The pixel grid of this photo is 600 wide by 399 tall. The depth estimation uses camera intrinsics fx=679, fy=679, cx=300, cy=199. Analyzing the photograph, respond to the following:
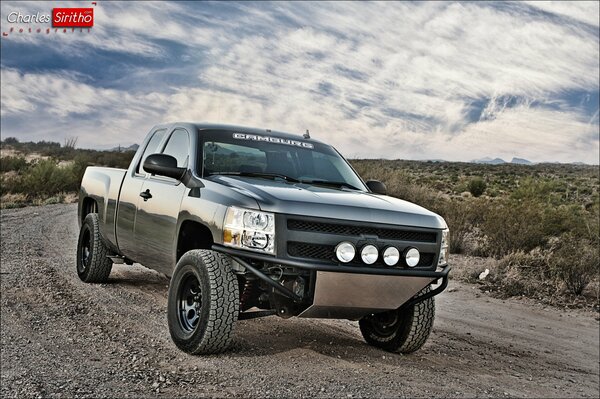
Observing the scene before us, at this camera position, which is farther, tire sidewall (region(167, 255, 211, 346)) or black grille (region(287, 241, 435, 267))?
tire sidewall (region(167, 255, 211, 346))

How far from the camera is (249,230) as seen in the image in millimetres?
5379

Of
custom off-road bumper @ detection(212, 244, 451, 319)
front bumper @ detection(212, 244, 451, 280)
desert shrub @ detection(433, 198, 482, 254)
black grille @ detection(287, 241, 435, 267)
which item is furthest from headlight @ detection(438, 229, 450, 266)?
desert shrub @ detection(433, 198, 482, 254)

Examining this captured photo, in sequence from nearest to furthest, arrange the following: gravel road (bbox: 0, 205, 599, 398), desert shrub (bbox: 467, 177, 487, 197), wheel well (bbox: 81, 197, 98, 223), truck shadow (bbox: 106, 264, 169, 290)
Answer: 1. gravel road (bbox: 0, 205, 599, 398)
2. truck shadow (bbox: 106, 264, 169, 290)
3. wheel well (bbox: 81, 197, 98, 223)
4. desert shrub (bbox: 467, 177, 487, 197)

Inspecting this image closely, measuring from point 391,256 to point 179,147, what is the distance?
269cm

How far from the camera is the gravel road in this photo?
17.6 feet

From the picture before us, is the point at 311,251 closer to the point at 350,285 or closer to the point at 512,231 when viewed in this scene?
the point at 350,285

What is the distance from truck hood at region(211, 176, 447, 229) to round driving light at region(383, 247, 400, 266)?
0.23m

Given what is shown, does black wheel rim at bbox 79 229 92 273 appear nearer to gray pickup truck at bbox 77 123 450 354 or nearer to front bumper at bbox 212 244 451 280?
gray pickup truck at bbox 77 123 450 354

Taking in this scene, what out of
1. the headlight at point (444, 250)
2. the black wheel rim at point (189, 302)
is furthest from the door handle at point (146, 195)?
the headlight at point (444, 250)

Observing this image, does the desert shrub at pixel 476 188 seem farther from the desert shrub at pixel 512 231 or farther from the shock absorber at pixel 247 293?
the shock absorber at pixel 247 293

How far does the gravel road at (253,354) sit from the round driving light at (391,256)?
101 centimetres

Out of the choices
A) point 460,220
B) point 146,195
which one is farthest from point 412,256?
point 460,220

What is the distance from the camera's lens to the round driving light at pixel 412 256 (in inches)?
222

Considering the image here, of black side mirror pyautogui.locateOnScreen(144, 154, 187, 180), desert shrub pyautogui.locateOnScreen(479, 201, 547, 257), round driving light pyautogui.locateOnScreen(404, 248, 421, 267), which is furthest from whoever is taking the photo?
desert shrub pyautogui.locateOnScreen(479, 201, 547, 257)
